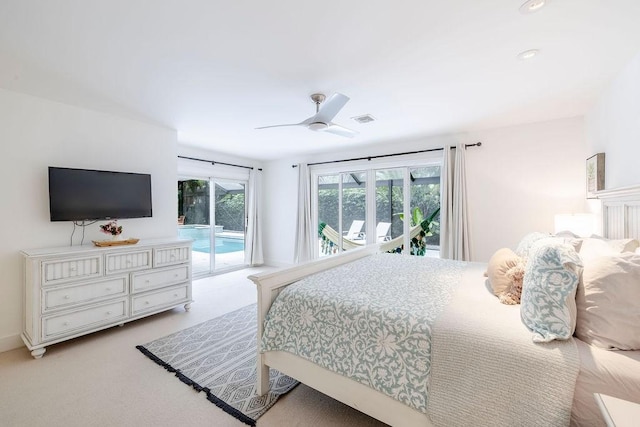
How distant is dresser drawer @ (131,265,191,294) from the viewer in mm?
2896

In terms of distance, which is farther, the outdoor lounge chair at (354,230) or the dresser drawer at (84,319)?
the outdoor lounge chair at (354,230)

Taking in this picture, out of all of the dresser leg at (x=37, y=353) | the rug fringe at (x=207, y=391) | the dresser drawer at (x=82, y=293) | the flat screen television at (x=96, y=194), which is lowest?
the rug fringe at (x=207, y=391)

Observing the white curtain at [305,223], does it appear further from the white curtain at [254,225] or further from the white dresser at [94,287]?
the white dresser at [94,287]

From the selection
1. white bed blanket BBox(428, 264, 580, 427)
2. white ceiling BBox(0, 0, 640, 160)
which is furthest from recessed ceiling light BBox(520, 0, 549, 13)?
white bed blanket BBox(428, 264, 580, 427)

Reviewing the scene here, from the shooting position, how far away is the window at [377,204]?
4.28 m

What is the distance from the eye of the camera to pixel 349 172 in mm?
5039

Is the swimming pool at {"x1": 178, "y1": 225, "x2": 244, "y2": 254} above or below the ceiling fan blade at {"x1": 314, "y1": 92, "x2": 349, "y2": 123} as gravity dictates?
below

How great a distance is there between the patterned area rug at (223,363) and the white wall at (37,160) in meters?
1.36

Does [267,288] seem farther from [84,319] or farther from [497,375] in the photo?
[84,319]

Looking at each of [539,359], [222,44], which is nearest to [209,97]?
[222,44]

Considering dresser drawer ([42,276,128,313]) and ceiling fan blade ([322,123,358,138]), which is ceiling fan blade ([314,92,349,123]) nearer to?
ceiling fan blade ([322,123,358,138])

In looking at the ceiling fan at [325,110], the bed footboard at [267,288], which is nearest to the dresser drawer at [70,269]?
the bed footboard at [267,288]

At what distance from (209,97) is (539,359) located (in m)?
3.01

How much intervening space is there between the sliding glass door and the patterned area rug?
2345 millimetres
